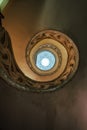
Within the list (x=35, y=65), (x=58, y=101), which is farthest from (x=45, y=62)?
(x=58, y=101)

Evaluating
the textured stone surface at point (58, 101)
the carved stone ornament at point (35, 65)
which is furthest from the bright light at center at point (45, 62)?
the textured stone surface at point (58, 101)

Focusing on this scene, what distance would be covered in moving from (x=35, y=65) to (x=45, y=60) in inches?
7.0

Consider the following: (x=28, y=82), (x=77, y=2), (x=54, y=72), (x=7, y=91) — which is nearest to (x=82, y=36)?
(x=77, y=2)

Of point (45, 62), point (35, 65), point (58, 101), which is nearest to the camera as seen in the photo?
point (58, 101)

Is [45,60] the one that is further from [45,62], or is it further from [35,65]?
[35,65]

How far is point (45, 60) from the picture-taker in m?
2.44

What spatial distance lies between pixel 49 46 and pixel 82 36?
1.26 ft

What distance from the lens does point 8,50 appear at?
196 centimetres

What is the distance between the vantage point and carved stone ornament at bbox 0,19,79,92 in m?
1.94

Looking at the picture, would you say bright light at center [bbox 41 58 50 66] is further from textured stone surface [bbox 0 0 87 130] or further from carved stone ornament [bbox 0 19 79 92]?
textured stone surface [bbox 0 0 87 130]

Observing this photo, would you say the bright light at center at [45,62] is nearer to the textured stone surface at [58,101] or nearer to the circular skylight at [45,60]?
the circular skylight at [45,60]

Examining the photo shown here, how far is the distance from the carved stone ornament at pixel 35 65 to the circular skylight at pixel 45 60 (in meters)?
0.04

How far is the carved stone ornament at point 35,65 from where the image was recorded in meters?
1.94

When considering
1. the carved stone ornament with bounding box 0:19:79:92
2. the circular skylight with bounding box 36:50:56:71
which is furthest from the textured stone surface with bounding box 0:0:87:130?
the circular skylight with bounding box 36:50:56:71
